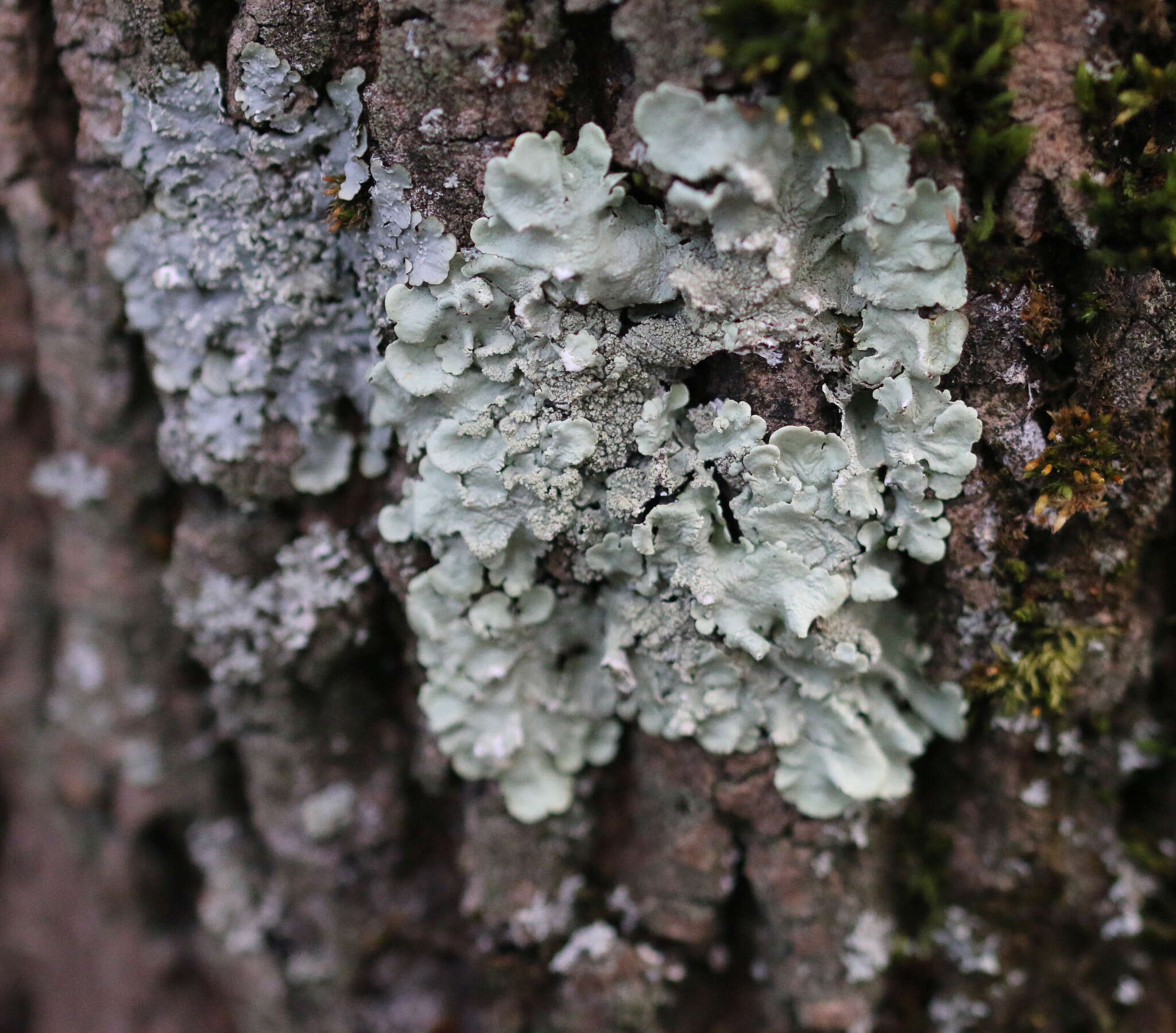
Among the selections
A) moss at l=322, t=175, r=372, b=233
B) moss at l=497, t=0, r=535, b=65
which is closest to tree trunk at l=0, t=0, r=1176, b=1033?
moss at l=497, t=0, r=535, b=65

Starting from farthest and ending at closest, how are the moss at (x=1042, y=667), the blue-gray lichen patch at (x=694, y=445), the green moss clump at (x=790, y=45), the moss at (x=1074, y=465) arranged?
the moss at (x=1042, y=667), the moss at (x=1074, y=465), the blue-gray lichen patch at (x=694, y=445), the green moss clump at (x=790, y=45)

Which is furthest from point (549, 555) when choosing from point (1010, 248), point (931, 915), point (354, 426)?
point (931, 915)

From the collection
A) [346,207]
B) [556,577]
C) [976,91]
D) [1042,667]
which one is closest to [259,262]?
[346,207]

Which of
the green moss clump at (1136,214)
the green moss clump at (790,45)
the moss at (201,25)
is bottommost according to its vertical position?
the moss at (201,25)

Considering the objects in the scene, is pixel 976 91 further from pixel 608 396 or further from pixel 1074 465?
pixel 608 396

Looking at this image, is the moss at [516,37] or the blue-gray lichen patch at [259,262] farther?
the blue-gray lichen patch at [259,262]

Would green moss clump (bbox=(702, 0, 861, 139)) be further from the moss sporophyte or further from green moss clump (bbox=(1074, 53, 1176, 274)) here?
Result: green moss clump (bbox=(1074, 53, 1176, 274))

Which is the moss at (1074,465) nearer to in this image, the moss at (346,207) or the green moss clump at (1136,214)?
the green moss clump at (1136,214)

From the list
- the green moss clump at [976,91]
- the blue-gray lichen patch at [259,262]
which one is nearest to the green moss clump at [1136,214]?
the green moss clump at [976,91]
